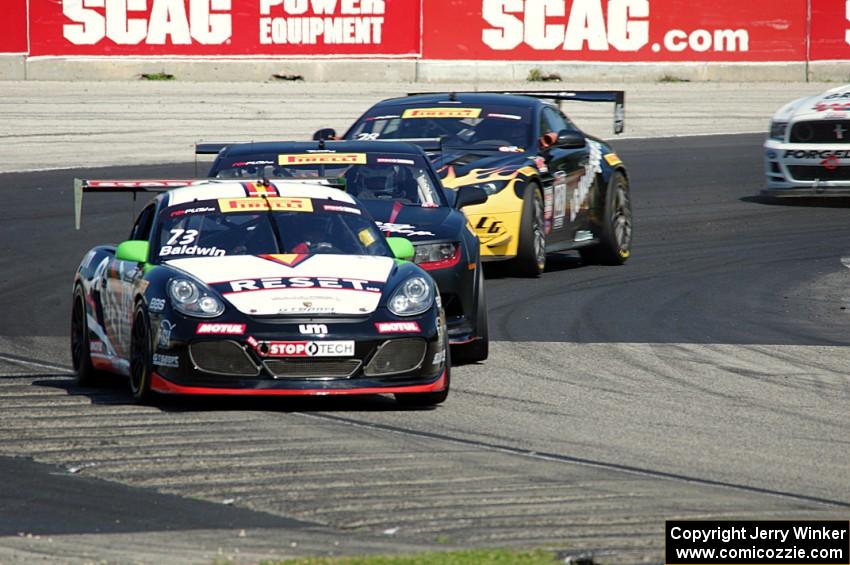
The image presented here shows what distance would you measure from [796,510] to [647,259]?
9.41 meters

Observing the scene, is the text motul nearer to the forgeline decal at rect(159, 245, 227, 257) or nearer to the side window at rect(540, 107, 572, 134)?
the side window at rect(540, 107, 572, 134)

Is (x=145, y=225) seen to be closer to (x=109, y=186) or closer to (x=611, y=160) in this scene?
(x=109, y=186)

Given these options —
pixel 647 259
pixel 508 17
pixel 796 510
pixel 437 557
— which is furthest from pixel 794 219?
pixel 437 557

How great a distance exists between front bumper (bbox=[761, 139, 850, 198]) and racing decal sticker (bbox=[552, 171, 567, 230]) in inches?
215

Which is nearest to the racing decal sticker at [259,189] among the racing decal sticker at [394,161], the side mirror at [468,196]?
the racing decal sticker at [394,161]

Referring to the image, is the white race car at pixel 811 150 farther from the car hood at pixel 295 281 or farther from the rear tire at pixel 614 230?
the car hood at pixel 295 281

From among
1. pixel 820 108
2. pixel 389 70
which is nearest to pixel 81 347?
pixel 820 108

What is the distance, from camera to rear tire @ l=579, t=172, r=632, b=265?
15.9 m

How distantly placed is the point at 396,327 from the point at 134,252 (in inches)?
59.8

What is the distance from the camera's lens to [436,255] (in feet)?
36.6

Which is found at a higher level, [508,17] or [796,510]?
[508,17]

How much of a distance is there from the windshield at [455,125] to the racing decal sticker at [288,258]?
16.2ft

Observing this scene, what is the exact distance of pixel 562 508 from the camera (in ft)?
23.4

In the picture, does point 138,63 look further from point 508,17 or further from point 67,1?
point 508,17
